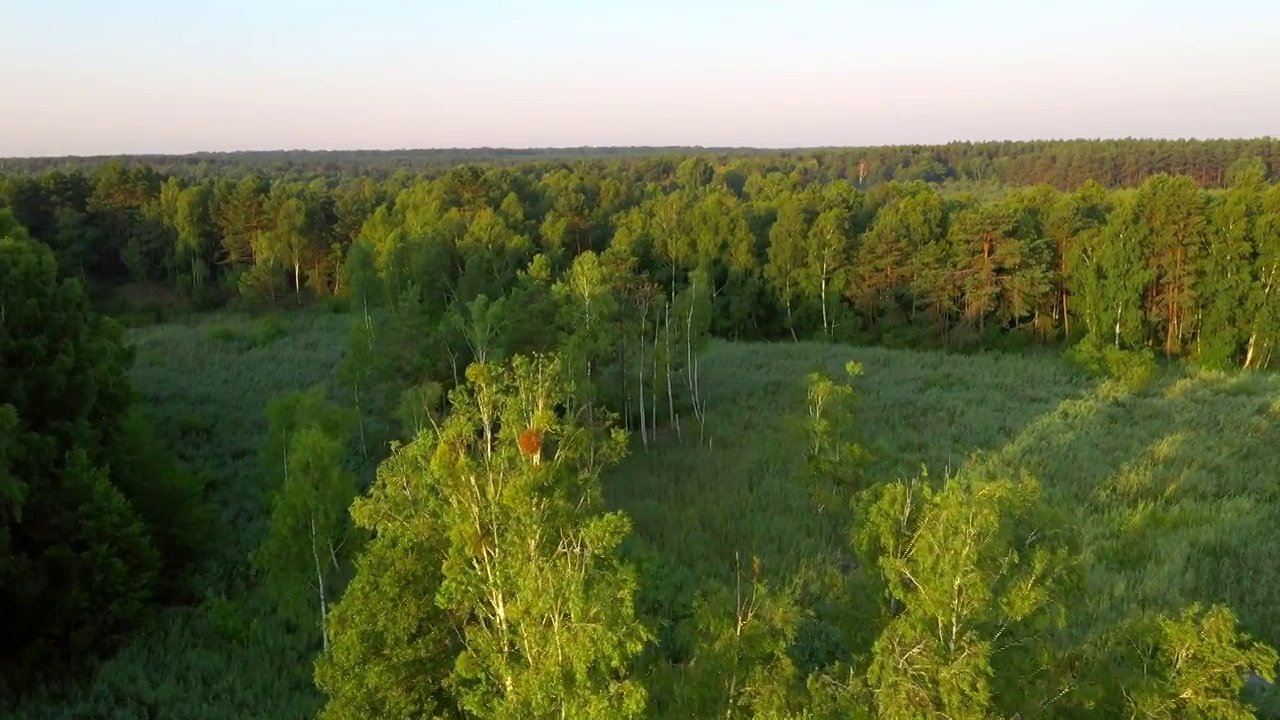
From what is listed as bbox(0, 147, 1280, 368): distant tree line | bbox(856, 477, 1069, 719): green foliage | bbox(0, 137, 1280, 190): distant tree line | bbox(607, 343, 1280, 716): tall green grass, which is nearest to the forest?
bbox(856, 477, 1069, 719): green foliage

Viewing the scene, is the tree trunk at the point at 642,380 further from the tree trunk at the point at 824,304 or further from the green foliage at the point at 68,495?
the tree trunk at the point at 824,304

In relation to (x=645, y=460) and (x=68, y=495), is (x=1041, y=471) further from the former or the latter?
(x=68, y=495)

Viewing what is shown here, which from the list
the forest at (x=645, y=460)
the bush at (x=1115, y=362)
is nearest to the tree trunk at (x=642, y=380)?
the forest at (x=645, y=460)

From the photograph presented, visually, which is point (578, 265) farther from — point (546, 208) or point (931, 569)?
point (546, 208)

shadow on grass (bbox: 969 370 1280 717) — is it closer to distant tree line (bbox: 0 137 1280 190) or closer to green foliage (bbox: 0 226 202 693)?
green foliage (bbox: 0 226 202 693)

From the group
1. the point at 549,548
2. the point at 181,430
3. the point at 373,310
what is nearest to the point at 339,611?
the point at 549,548

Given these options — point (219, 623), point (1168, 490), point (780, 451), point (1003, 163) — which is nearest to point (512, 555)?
point (219, 623)
